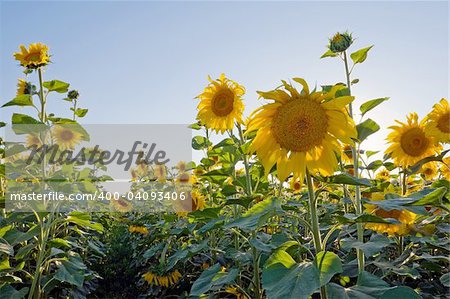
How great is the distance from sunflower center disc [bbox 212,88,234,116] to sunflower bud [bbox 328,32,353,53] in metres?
0.84

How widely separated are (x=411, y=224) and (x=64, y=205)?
2.71 metres

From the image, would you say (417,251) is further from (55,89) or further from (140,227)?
(140,227)

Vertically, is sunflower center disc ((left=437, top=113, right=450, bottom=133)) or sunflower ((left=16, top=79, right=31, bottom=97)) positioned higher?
sunflower ((left=16, top=79, right=31, bottom=97))

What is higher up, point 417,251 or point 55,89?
point 55,89

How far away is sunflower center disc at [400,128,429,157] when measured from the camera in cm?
278

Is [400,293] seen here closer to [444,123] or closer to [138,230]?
[444,123]

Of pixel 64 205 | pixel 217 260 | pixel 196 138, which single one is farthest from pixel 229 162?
pixel 64 205

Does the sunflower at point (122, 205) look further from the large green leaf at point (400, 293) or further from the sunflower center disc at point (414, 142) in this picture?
the large green leaf at point (400, 293)

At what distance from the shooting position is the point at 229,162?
265 centimetres

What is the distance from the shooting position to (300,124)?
1575mm

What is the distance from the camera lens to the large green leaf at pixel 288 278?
47.7 inches

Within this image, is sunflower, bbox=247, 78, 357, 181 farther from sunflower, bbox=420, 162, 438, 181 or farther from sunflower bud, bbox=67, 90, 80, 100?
sunflower bud, bbox=67, 90, 80, 100

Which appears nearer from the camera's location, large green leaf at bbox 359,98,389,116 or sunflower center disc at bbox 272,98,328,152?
sunflower center disc at bbox 272,98,328,152

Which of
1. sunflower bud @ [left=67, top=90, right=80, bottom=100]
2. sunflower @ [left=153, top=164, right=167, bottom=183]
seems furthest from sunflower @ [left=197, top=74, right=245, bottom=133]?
sunflower @ [left=153, top=164, right=167, bottom=183]
